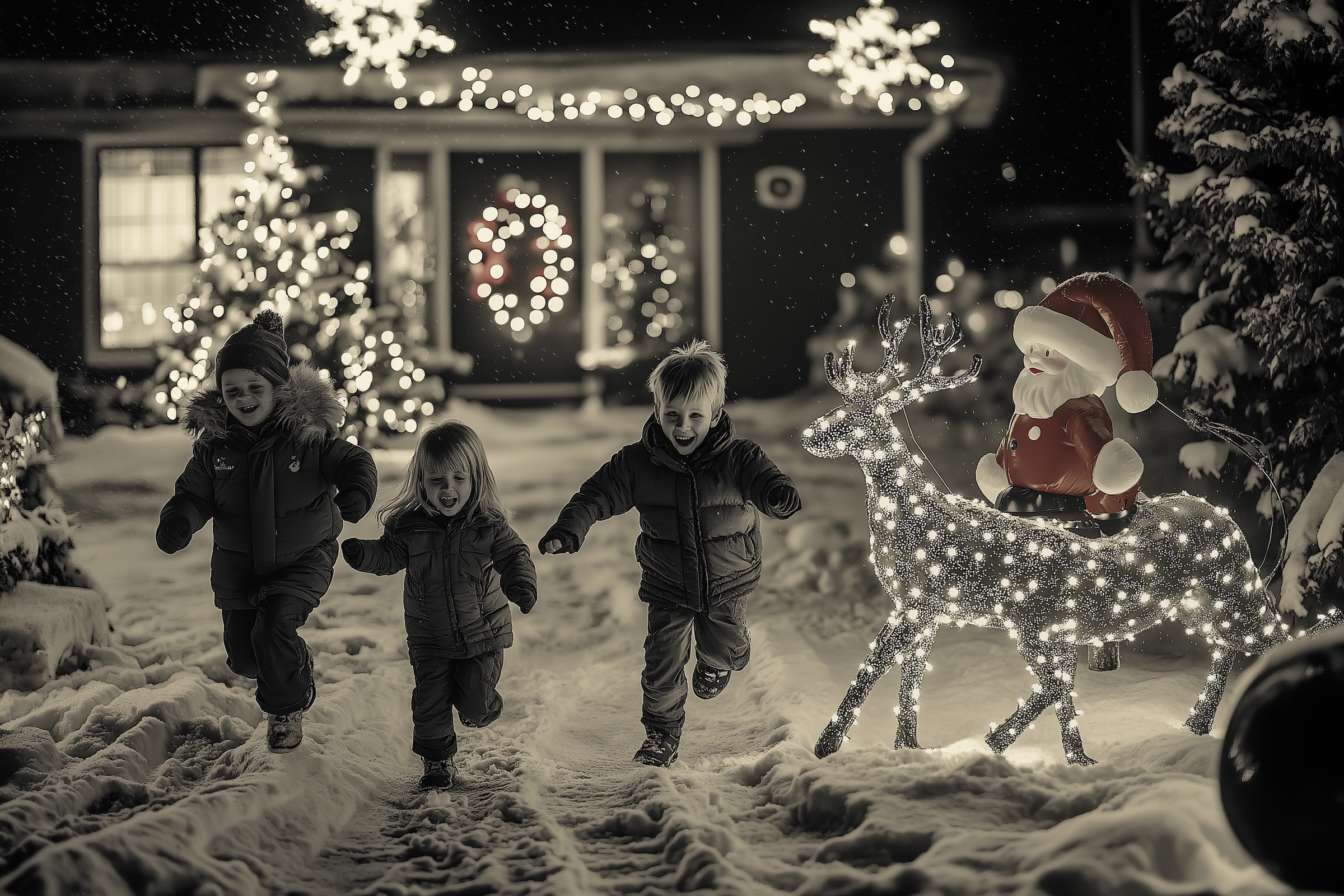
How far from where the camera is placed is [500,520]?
484 cm

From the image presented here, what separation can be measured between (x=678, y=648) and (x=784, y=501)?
0.81 meters

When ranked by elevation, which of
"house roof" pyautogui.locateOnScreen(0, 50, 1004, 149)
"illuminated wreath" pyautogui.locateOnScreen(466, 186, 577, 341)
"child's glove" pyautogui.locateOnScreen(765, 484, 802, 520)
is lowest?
"child's glove" pyautogui.locateOnScreen(765, 484, 802, 520)

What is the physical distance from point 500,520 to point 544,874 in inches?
58.8

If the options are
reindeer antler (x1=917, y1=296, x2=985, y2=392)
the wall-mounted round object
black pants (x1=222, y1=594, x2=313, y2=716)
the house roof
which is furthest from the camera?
the wall-mounted round object

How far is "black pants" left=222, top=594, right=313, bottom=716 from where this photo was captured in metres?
4.90

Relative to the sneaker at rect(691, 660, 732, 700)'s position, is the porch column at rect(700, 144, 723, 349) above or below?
above

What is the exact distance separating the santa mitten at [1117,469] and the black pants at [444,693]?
2584mm

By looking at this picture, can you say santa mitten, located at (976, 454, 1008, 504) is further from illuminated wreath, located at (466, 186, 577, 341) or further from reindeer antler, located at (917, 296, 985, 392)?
illuminated wreath, located at (466, 186, 577, 341)

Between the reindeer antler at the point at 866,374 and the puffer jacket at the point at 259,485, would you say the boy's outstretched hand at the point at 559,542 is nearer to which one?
the puffer jacket at the point at 259,485

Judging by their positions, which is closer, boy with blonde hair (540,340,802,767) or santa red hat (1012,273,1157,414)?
boy with blonde hair (540,340,802,767)

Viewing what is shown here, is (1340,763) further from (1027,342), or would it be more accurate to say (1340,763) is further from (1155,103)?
(1155,103)

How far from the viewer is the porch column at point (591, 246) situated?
15.4 meters

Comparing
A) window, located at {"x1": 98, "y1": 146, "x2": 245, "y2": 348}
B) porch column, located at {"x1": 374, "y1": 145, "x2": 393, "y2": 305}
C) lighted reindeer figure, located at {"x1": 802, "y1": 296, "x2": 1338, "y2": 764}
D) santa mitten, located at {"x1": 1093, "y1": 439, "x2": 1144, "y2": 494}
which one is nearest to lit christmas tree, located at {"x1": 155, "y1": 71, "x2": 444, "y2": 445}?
porch column, located at {"x1": 374, "y1": 145, "x2": 393, "y2": 305}

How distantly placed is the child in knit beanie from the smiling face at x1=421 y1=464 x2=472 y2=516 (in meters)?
0.31
